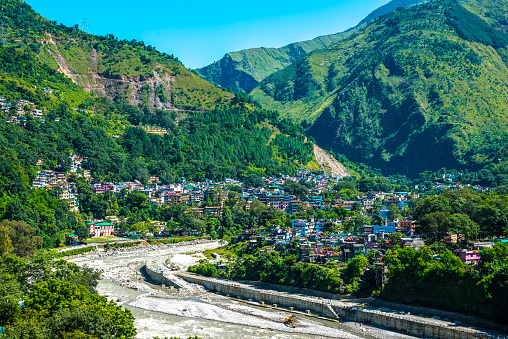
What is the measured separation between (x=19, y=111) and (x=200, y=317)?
89136 millimetres

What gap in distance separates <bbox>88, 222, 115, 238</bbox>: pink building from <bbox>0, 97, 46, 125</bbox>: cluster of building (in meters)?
32.1

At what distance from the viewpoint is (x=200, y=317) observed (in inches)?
2079

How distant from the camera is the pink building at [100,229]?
10119cm

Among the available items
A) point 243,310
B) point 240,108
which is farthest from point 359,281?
point 240,108

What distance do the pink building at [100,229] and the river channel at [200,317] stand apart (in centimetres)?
2922

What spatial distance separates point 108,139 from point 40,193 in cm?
4592

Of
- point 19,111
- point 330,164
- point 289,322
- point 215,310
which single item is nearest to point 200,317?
point 215,310

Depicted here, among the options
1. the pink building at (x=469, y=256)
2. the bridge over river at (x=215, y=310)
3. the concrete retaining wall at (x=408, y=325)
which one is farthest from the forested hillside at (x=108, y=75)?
the concrete retaining wall at (x=408, y=325)

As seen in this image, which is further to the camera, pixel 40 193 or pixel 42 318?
pixel 40 193

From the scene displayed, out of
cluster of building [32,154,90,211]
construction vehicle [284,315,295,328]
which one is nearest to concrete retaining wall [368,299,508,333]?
construction vehicle [284,315,295,328]

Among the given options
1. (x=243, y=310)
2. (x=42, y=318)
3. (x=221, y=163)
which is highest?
(x=221, y=163)

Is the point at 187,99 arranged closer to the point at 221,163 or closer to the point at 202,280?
the point at 221,163

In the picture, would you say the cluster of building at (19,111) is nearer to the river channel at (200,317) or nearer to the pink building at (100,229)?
the pink building at (100,229)

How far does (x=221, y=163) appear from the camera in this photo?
160m
